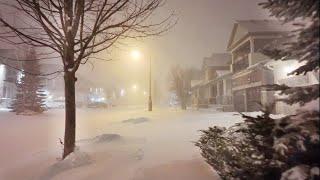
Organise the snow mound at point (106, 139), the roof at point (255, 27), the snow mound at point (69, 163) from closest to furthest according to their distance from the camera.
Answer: the snow mound at point (69, 163) → the snow mound at point (106, 139) → the roof at point (255, 27)

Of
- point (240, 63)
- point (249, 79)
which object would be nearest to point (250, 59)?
point (249, 79)

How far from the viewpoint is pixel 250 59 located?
31391mm

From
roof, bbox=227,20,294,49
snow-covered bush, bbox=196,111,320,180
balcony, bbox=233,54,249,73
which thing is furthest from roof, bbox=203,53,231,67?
snow-covered bush, bbox=196,111,320,180

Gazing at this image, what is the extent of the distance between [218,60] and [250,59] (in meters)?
19.6

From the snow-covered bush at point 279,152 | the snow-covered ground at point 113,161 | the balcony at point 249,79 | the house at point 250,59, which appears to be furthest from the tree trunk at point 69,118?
the balcony at point 249,79

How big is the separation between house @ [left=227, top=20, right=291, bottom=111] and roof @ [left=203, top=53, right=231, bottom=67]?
1189cm

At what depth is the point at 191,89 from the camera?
66.6 metres

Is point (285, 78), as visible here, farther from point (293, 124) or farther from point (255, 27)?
point (293, 124)

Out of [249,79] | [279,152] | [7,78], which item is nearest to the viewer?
[279,152]

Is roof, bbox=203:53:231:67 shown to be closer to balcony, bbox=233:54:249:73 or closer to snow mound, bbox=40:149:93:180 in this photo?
balcony, bbox=233:54:249:73

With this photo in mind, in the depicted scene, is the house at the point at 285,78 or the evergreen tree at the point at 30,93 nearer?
the house at the point at 285,78

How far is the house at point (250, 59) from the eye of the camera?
29188mm

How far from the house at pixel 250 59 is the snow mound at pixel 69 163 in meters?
19.7

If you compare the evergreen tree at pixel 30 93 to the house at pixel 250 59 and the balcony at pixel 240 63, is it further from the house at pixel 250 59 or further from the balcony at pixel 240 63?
the balcony at pixel 240 63
